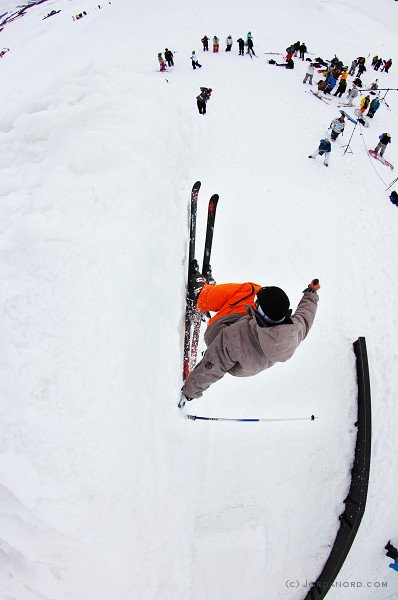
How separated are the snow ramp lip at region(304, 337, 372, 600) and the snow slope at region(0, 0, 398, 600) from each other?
158 millimetres

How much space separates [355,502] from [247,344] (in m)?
3.63

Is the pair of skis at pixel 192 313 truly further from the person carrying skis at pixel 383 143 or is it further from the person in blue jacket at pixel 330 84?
the person in blue jacket at pixel 330 84

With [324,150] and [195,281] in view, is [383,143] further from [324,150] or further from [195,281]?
[195,281]

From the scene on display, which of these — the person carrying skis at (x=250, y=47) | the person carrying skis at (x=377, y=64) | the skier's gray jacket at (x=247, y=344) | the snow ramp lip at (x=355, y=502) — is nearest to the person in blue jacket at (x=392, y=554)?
the snow ramp lip at (x=355, y=502)

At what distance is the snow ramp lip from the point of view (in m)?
4.41

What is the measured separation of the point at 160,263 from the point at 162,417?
6.87 ft

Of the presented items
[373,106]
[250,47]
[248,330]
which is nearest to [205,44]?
[250,47]

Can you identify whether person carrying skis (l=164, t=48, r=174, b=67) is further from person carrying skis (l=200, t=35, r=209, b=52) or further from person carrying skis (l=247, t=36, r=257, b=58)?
person carrying skis (l=247, t=36, r=257, b=58)

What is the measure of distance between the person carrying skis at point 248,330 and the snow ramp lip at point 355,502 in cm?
296

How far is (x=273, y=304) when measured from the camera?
8.38 ft

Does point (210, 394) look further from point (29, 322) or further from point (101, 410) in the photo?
point (29, 322)

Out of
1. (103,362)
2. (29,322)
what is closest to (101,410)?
(103,362)

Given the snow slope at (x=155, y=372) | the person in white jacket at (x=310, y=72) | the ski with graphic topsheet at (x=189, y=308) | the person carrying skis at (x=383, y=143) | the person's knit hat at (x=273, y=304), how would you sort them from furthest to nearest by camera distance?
the person in white jacket at (x=310, y=72)
the person carrying skis at (x=383, y=143)
the ski with graphic topsheet at (x=189, y=308)
the snow slope at (x=155, y=372)
the person's knit hat at (x=273, y=304)

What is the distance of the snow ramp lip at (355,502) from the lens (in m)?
4.41
